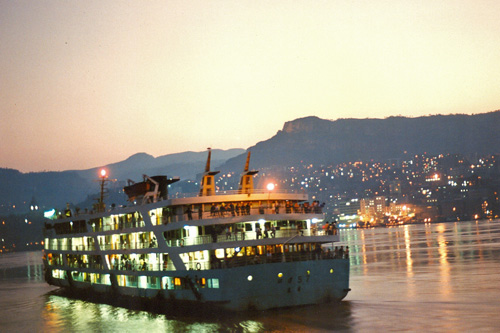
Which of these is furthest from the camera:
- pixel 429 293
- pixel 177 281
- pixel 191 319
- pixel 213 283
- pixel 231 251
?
pixel 429 293

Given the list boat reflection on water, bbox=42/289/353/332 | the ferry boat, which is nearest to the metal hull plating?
the ferry boat

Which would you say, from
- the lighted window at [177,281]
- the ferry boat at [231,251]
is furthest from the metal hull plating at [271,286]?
the lighted window at [177,281]

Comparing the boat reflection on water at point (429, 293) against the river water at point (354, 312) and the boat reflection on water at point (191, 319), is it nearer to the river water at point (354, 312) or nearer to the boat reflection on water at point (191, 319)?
the river water at point (354, 312)

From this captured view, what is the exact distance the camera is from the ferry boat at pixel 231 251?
111 feet

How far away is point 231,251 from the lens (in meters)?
35.2

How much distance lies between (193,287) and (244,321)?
3414mm

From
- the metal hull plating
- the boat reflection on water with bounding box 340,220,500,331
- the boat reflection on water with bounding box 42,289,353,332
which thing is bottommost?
the boat reflection on water with bounding box 340,220,500,331

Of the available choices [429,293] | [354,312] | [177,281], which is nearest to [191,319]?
[177,281]

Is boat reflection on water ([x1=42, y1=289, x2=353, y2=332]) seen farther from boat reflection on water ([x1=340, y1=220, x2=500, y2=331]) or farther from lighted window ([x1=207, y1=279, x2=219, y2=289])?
boat reflection on water ([x1=340, y1=220, x2=500, y2=331])

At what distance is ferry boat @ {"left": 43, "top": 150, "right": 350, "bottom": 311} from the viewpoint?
111 feet

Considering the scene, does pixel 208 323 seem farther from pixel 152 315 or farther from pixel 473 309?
pixel 473 309

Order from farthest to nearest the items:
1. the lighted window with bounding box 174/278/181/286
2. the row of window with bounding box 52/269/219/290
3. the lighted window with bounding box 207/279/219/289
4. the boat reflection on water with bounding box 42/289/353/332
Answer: the lighted window with bounding box 174/278/181/286 → the row of window with bounding box 52/269/219/290 → the lighted window with bounding box 207/279/219/289 → the boat reflection on water with bounding box 42/289/353/332

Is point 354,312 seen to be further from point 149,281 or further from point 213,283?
point 149,281

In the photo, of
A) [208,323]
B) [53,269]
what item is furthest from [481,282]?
[53,269]
